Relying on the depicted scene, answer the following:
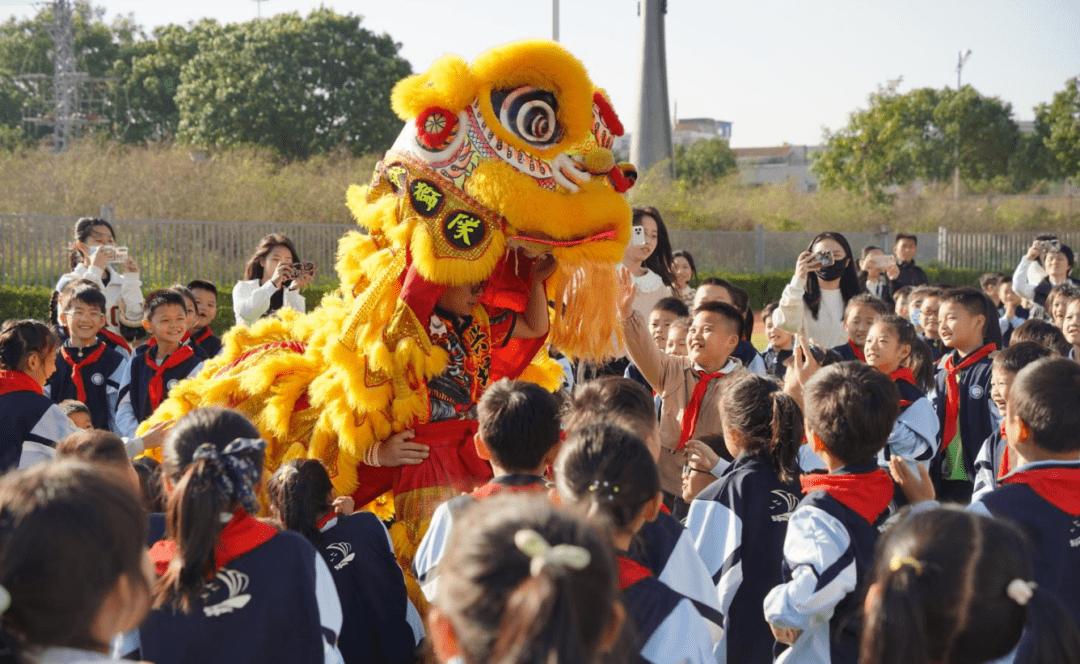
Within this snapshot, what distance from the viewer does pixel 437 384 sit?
3.66m

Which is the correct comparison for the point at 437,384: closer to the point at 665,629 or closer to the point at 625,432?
the point at 625,432

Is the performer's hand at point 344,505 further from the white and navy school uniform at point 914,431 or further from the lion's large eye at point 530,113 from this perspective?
the white and navy school uniform at point 914,431

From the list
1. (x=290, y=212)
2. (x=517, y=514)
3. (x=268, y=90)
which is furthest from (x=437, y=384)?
(x=268, y=90)

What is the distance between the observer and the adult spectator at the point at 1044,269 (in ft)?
27.2

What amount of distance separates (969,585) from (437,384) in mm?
2243

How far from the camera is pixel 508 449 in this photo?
268 cm

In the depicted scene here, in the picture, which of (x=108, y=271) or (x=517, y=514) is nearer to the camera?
(x=517, y=514)

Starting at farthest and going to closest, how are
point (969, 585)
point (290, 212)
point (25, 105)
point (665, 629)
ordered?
point (25, 105) → point (290, 212) → point (665, 629) → point (969, 585)

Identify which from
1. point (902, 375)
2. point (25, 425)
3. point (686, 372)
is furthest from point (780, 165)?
point (25, 425)

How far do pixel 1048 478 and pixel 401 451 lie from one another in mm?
2009

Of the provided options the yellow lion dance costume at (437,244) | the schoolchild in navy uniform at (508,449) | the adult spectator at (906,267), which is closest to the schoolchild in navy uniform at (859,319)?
the yellow lion dance costume at (437,244)

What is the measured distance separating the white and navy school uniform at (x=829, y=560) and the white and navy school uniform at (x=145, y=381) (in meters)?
3.65

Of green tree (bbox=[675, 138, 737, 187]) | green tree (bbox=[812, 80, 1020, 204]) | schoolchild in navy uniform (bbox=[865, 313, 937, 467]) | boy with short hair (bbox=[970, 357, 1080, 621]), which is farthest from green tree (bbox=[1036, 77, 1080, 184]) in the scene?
boy with short hair (bbox=[970, 357, 1080, 621])

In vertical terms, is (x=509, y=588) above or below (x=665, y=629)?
above
